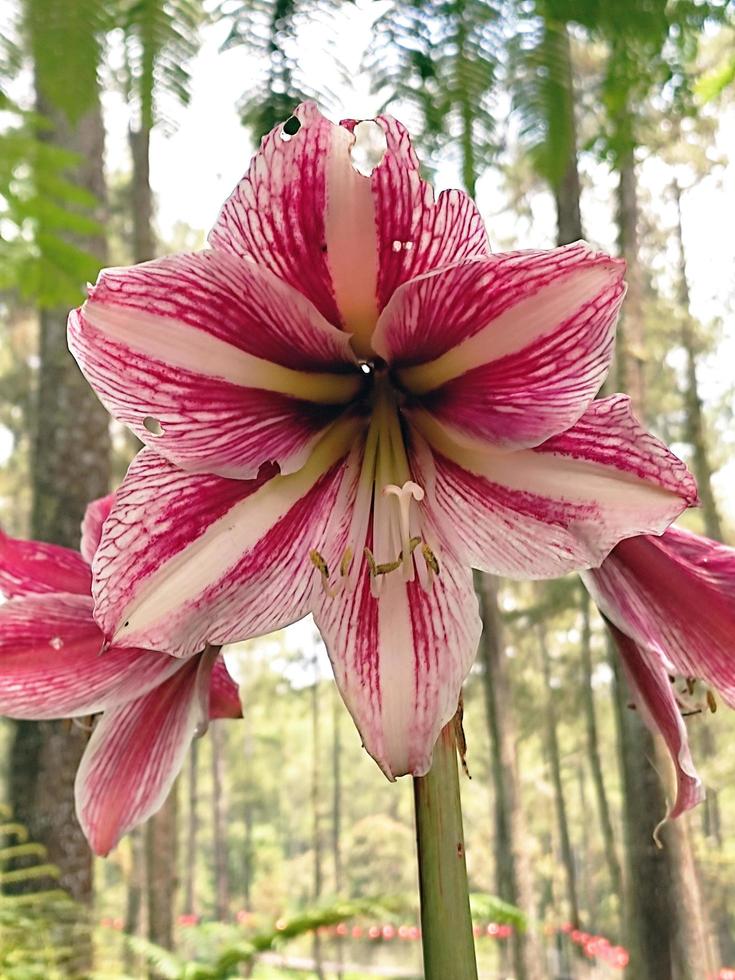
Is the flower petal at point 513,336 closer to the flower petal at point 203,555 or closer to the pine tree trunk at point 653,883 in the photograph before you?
the flower petal at point 203,555

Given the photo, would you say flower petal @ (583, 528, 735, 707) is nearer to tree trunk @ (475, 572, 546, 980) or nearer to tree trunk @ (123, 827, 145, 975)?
tree trunk @ (475, 572, 546, 980)

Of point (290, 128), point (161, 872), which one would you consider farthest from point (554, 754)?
point (290, 128)

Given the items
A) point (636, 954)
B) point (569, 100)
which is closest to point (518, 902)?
point (636, 954)

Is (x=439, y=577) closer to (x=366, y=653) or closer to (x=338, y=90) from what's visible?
(x=366, y=653)

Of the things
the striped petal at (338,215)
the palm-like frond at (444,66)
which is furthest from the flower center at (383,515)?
the palm-like frond at (444,66)

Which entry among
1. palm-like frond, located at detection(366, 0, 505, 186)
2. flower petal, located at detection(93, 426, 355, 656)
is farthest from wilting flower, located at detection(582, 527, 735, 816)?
palm-like frond, located at detection(366, 0, 505, 186)

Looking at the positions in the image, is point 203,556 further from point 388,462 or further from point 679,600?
point 679,600
